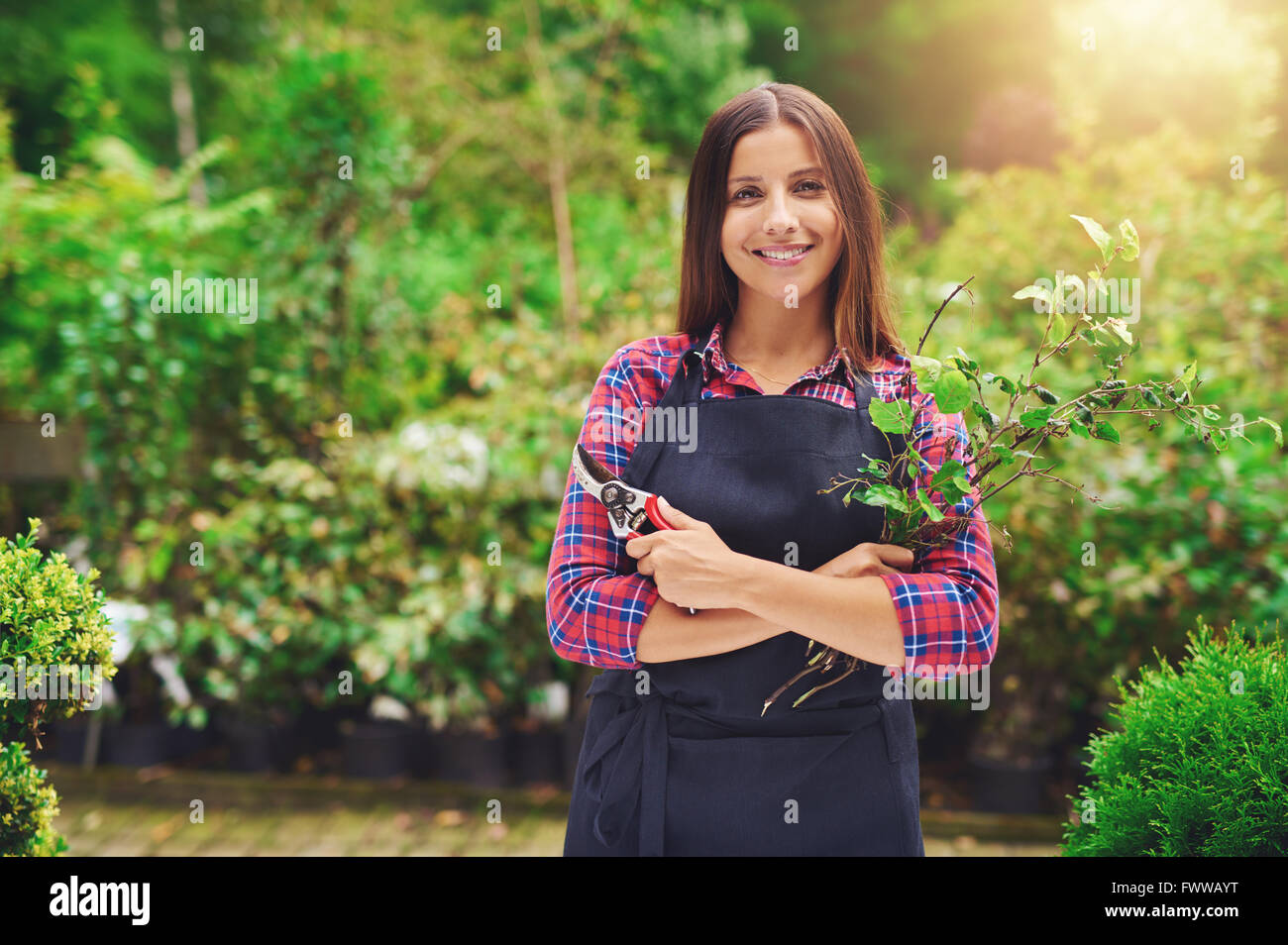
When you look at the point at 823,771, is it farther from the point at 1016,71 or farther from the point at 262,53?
the point at 1016,71

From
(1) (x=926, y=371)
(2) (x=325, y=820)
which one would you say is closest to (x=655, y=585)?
(1) (x=926, y=371)

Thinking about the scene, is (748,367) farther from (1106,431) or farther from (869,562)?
(1106,431)

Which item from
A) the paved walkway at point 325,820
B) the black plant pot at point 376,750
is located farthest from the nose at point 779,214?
the black plant pot at point 376,750

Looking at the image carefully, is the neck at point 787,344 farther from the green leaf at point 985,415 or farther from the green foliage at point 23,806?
the green foliage at point 23,806

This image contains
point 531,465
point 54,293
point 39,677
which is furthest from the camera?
point 54,293

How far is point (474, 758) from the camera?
3.73 m

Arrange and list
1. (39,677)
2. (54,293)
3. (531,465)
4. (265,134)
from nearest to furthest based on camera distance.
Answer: (39,677), (531,465), (54,293), (265,134)

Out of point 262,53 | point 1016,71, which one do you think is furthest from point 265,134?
point 1016,71

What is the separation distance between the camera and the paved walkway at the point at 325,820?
333 centimetres

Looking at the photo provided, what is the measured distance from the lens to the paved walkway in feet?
10.9

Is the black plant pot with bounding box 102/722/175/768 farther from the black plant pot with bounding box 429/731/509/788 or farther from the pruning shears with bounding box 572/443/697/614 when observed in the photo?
the pruning shears with bounding box 572/443/697/614

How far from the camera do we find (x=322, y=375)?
4055 mm

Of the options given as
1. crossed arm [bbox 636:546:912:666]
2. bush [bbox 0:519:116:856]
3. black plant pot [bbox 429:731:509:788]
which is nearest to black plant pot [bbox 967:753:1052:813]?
black plant pot [bbox 429:731:509:788]
